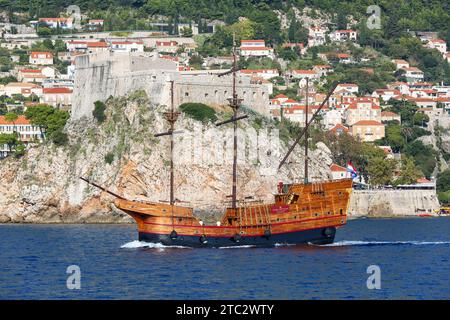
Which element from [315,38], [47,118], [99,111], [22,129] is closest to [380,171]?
[47,118]

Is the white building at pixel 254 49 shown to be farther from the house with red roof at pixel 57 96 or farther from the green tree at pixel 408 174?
the green tree at pixel 408 174

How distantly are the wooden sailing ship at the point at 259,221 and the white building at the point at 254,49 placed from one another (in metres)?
108

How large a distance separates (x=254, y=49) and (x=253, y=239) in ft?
370

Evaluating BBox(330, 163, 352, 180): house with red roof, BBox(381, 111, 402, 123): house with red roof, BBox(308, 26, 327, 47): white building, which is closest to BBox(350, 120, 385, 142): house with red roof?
BBox(381, 111, 402, 123): house with red roof

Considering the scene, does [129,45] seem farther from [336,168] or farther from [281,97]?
[336,168]

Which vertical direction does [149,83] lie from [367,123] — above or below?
above

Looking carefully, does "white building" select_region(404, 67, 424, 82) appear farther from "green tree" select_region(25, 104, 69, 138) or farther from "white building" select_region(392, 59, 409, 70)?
"green tree" select_region(25, 104, 69, 138)

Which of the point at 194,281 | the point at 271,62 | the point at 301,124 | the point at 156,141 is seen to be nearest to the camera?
the point at 194,281

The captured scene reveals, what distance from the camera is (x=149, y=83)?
99688 mm

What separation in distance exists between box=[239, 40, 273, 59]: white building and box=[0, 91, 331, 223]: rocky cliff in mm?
81763
